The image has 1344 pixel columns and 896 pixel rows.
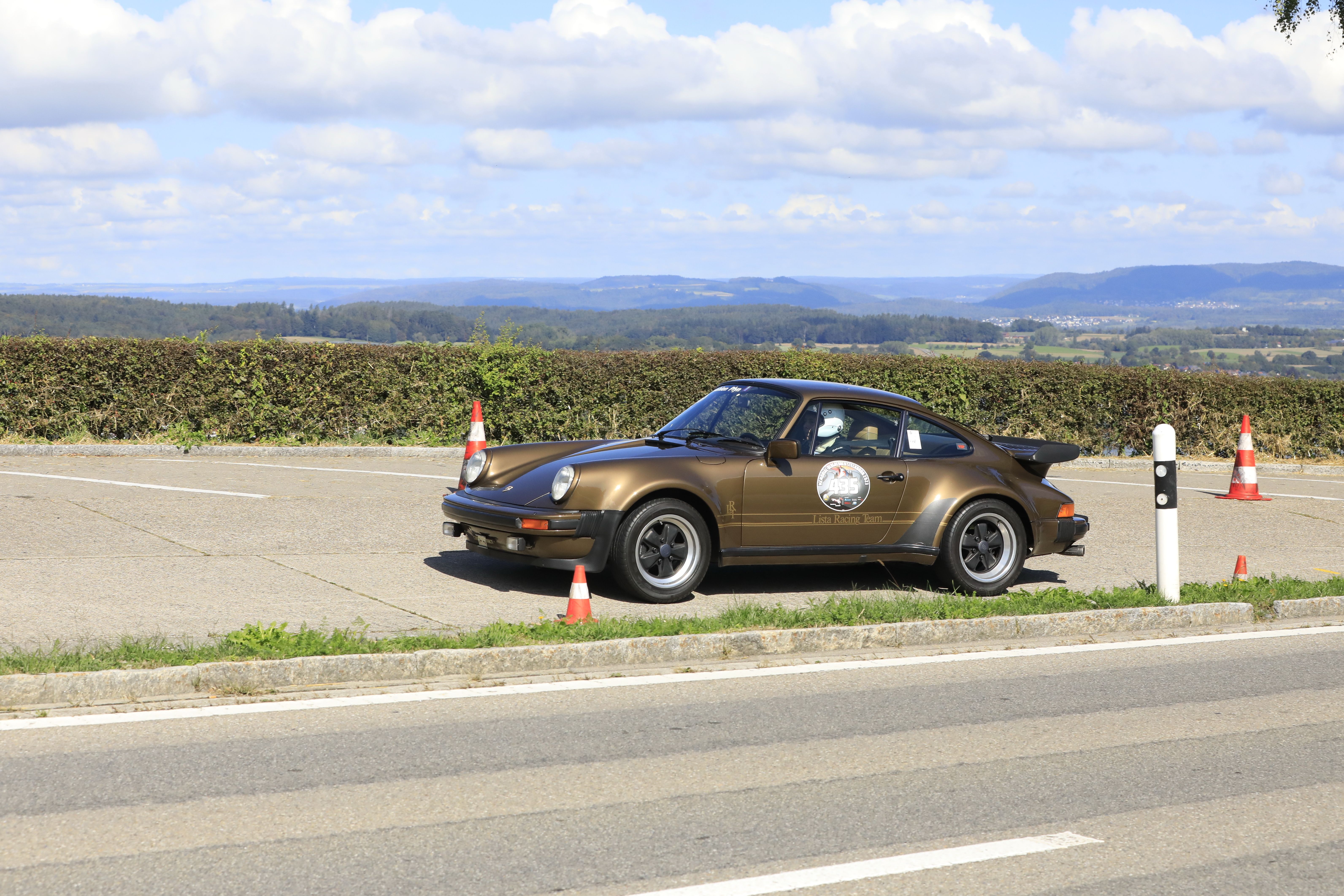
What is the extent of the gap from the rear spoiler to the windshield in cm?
168

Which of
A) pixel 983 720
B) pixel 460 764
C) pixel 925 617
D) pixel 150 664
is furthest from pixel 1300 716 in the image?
pixel 150 664

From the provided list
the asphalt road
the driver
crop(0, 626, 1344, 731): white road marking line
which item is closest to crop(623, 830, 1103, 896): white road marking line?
the asphalt road

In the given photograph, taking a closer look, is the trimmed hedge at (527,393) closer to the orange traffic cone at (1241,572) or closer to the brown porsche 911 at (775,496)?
the brown porsche 911 at (775,496)

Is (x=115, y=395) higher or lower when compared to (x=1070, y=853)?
higher

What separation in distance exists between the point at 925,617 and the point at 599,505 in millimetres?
2107

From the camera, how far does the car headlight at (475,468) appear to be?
898 cm

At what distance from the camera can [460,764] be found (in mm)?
5062

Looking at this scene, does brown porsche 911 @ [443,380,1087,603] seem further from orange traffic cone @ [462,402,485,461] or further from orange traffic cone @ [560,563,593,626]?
orange traffic cone @ [462,402,485,461]

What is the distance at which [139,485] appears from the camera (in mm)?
12562

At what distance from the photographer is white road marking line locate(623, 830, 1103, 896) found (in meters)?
3.85

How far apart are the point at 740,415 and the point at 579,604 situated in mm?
2273

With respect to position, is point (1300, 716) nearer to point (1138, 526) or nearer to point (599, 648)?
point (599, 648)

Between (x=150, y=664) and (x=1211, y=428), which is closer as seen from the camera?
(x=150, y=664)

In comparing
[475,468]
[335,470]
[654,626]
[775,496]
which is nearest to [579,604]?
[654,626]
